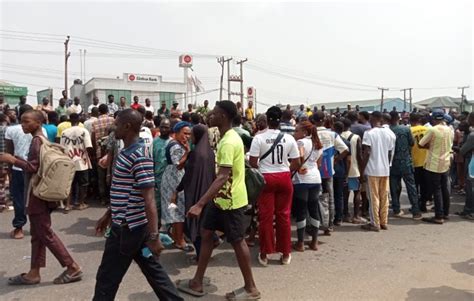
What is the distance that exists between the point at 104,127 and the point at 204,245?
4936mm

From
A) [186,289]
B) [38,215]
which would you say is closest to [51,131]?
[38,215]

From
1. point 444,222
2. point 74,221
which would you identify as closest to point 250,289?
point 74,221

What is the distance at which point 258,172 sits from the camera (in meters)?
4.70

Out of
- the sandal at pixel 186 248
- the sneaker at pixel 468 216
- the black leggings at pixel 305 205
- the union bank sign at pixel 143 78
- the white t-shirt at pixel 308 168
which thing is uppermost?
the union bank sign at pixel 143 78

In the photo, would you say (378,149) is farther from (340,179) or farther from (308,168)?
(308,168)

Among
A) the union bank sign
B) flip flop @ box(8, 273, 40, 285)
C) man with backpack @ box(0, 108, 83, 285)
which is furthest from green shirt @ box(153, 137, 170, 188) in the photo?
the union bank sign

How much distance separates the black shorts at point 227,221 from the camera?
13.4 ft

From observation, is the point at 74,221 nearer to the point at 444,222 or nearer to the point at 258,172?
the point at 258,172

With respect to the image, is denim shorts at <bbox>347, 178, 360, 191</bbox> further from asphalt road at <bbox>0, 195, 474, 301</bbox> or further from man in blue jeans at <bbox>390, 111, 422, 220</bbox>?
man in blue jeans at <bbox>390, 111, 422, 220</bbox>

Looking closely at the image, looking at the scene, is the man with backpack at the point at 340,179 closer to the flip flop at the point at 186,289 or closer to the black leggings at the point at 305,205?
the black leggings at the point at 305,205

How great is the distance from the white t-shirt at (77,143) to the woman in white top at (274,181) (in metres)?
4.28

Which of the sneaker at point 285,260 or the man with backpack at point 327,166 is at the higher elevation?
the man with backpack at point 327,166

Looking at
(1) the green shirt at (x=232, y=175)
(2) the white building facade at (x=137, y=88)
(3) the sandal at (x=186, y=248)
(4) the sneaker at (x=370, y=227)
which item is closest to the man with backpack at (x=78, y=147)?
(3) the sandal at (x=186, y=248)

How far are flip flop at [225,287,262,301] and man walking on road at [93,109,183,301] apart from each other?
0.83m
